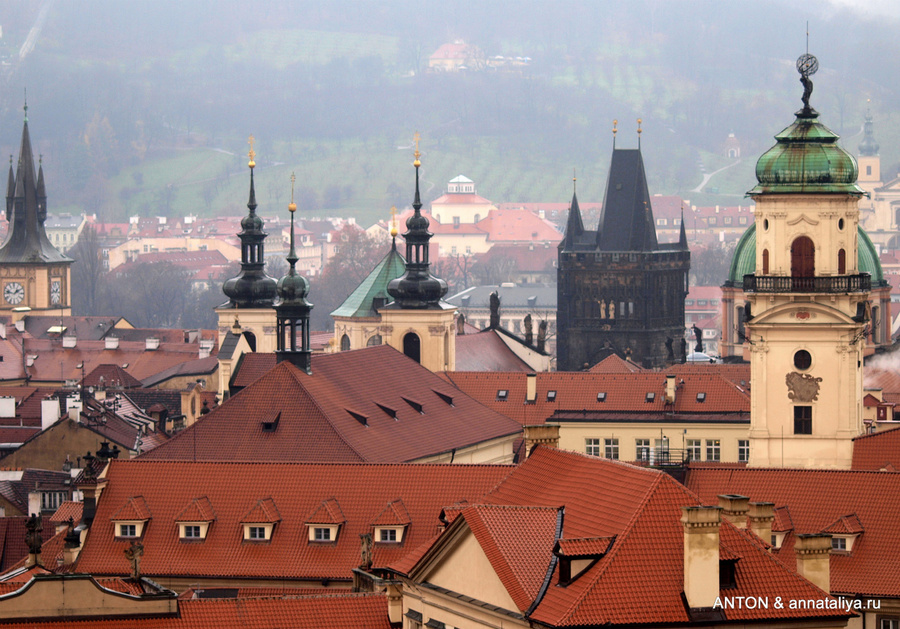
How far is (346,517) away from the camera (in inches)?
2213

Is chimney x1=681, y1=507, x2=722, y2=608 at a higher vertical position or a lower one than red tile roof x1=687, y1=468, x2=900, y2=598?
higher

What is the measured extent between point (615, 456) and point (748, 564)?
55.1m

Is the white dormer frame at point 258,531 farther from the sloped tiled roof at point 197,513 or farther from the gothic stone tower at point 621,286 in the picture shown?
the gothic stone tower at point 621,286

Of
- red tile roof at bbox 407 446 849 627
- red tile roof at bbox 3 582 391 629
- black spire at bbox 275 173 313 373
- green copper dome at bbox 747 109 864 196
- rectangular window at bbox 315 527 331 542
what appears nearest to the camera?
red tile roof at bbox 407 446 849 627

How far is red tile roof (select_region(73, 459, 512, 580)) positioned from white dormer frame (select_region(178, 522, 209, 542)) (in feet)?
0.41

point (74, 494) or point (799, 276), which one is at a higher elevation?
point (799, 276)

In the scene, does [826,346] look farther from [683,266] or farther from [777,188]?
[683,266]

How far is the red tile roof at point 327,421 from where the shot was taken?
6556cm

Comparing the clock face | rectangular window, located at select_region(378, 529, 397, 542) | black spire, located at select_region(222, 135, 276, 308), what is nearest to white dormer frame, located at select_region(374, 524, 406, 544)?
rectangular window, located at select_region(378, 529, 397, 542)

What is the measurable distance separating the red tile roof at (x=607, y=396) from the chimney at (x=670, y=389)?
10.6 inches

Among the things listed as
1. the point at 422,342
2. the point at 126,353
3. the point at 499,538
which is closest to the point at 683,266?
the point at 126,353

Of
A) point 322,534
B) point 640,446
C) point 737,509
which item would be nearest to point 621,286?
point 640,446

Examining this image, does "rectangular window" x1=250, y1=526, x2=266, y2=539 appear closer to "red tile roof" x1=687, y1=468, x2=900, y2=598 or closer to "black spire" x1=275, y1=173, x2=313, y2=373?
"red tile roof" x1=687, y1=468, x2=900, y2=598

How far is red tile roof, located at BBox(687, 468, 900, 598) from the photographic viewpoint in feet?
163
